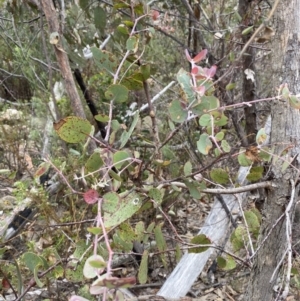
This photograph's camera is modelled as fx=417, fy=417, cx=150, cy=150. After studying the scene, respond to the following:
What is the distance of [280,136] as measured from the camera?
85 centimetres

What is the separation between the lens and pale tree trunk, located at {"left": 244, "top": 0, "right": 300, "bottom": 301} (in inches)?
32.7

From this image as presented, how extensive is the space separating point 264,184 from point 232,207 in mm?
1038

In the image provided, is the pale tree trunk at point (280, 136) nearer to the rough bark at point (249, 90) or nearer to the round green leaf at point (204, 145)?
the round green leaf at point (204, 145)

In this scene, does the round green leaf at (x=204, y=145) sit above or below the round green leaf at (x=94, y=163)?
below

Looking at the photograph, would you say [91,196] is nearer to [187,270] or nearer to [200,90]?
[200,90]

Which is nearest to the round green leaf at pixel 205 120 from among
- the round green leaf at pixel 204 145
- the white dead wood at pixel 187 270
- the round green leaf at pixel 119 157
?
the round green leaf at pixel 204 145

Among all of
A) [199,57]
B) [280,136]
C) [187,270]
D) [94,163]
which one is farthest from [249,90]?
[94,163]

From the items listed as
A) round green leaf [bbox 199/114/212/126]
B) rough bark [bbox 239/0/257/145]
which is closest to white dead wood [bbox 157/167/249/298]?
rough bark [bbox 239/0/257/145]

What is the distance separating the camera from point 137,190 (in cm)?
72

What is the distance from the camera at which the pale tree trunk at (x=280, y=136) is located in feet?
2.73

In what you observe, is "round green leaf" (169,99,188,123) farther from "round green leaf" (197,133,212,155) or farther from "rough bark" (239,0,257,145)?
"rough bark" (239,0,257,145)

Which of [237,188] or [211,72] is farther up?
[211,72]

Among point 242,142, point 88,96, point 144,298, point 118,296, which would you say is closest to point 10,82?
point 88,96

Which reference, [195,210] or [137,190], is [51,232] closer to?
[137,190]
